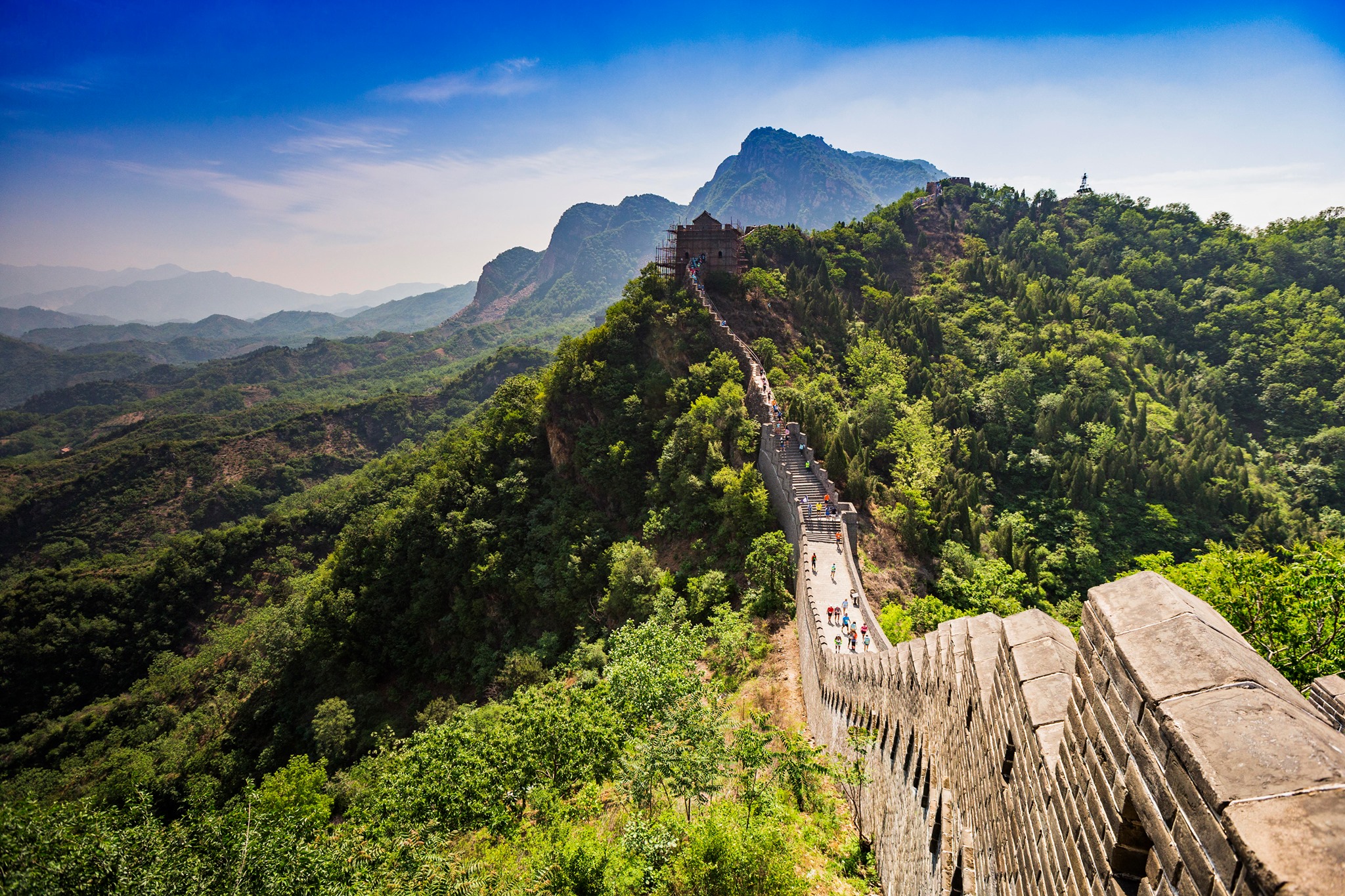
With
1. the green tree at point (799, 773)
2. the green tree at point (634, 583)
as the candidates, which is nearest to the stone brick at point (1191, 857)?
the green tree at point (799, 773)

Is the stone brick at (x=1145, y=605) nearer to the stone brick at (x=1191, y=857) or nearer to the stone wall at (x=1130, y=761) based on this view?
the stone wall at (x=1130, y=761)

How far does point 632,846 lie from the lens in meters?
11.7

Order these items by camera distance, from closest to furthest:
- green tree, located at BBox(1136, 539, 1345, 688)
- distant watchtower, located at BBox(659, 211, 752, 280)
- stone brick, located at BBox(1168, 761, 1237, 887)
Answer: stone brick, located at BBox(1168, 761, 1237, 887) < green tree, located at BBox(1136, 539, 1345, 688) < distant watchtower, located at BBox(659, 211, 752, 280)

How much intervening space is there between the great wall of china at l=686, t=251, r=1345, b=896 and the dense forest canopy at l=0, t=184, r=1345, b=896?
211 inches

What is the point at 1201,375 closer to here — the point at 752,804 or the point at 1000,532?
the point at 1000,532

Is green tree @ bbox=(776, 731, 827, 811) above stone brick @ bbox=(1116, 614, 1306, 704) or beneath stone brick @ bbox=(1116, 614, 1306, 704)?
beneath

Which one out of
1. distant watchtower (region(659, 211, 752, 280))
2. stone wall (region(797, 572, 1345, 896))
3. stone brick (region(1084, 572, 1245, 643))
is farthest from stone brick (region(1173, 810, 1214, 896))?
distant watchtower (region(659, 211, 752, 280))

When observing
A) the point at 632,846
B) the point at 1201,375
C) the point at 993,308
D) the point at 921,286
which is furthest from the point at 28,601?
the point at 1201,375

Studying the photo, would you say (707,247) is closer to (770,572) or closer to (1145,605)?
(770,572)

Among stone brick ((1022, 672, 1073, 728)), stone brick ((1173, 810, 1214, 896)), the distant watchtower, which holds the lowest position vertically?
stone brick ((1022, 672, 1073, 728))

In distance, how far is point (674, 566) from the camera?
102 feet

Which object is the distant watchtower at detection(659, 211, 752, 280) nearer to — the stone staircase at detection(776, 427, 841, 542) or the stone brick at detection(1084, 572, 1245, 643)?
the stone staircase at detection(776, 427, 841, 542)

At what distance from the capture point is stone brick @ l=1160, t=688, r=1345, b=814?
2334 mm

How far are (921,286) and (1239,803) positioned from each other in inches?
2818
